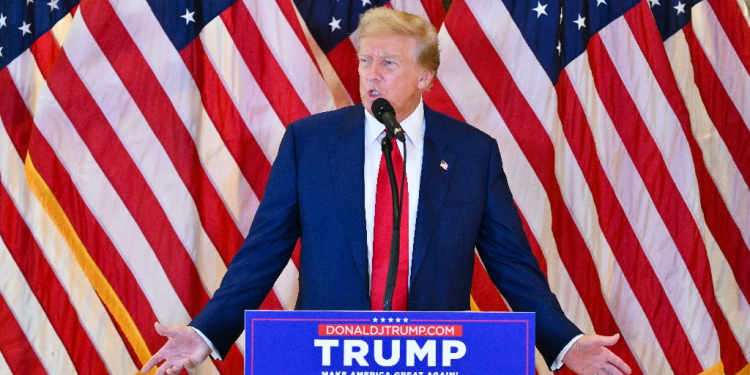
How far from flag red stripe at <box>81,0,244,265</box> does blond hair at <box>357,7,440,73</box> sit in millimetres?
1286

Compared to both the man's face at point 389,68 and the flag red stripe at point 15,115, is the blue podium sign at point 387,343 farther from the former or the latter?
the flag red stripe at point 15,115

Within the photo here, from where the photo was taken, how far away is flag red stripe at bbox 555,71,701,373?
11.9ft

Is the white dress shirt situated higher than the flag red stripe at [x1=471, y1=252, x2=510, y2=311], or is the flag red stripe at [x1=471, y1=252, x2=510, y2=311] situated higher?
the white dress shirt

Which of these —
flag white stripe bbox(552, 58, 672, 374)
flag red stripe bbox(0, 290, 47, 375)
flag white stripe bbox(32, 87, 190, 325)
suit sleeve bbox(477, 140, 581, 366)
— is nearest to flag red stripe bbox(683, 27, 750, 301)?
flag white stripe bbox(552, 58, 672, 374)

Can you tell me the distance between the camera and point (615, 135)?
3.66 m

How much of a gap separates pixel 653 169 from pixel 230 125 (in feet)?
5.96

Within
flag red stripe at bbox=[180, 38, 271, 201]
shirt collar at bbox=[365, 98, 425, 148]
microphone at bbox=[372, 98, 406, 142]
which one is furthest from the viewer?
flag red stripe at bbox=[180, 38, 271, 201]

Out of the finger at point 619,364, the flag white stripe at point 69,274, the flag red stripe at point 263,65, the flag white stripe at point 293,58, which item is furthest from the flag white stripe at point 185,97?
the finger at point 619,364

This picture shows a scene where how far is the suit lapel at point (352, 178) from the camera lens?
2283 mm

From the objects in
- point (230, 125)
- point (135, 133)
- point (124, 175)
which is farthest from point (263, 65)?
point (124, 175)

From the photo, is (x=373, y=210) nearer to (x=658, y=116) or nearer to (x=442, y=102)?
(x=442, y=102)

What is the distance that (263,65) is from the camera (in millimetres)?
3582

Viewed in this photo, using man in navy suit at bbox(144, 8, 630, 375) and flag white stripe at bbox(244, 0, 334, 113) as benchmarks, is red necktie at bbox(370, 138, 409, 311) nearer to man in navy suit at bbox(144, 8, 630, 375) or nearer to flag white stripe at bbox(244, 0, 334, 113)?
man in navy suit at bbox(144, 8, 630, 375)

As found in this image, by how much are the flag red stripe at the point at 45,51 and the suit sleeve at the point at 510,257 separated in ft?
6.92
